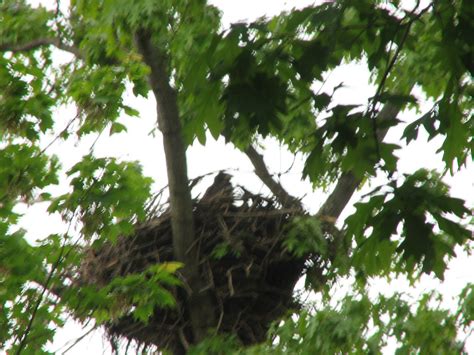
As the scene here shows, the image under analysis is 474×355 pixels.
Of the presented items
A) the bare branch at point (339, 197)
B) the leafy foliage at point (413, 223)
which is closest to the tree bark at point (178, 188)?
the bare branch at point (339, 197)

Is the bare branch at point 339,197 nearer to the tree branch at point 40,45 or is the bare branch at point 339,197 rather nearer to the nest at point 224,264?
the nest at point 224,264

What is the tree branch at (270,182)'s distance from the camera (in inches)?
235

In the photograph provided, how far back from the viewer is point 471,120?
2660mm

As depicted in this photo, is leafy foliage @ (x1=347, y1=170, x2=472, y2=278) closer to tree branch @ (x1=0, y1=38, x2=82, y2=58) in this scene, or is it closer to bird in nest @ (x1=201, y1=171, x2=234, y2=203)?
bird in nest @ (x1=201, y1=171, x2=234, y2=203)

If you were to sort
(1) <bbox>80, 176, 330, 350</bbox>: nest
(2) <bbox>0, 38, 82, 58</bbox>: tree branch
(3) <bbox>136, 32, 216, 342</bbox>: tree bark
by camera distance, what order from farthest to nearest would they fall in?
1. (2) <bbox>0, 38, 82, 58</bbox>: tree branch
2. (1) <bbox>80, 176, 330, 350</bbox>: nest
3. (3) <bbox>136, 32, 216, 342</bbox>: tree bark

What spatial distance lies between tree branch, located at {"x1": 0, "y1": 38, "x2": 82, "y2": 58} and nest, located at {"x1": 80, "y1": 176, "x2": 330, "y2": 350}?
4.33ft

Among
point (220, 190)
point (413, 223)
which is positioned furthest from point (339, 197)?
point (413, 223)

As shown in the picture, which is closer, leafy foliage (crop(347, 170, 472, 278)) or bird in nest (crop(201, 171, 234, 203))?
leafy foliage (crop(347, 170, 472, 278))

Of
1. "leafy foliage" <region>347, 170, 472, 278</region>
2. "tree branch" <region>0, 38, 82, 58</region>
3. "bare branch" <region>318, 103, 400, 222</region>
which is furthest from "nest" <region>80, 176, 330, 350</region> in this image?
"leafy foliage" <region>347, 170, 472, 278</region>

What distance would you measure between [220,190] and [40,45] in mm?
1653

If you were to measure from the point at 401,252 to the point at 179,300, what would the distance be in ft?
11.1

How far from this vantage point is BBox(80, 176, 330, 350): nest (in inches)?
225

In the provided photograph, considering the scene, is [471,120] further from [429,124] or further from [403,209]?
[403,209]

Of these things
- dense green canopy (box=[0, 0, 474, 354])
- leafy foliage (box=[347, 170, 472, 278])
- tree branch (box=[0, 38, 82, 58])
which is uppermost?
tree branch (box=[0, 38, 82, 58])
